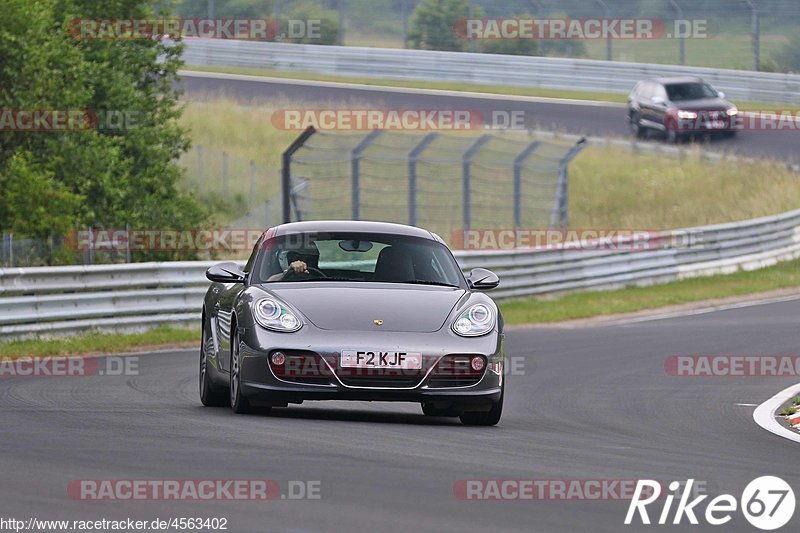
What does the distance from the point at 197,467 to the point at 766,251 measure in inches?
928

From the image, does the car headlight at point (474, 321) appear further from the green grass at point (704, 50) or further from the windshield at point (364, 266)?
the green grass at point (704, 50)

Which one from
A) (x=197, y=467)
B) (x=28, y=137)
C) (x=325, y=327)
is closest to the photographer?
(x=197, y=467)

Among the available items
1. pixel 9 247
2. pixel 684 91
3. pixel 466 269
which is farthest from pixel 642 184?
pixel 9 247

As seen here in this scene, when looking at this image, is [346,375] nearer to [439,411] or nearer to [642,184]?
[439,411]

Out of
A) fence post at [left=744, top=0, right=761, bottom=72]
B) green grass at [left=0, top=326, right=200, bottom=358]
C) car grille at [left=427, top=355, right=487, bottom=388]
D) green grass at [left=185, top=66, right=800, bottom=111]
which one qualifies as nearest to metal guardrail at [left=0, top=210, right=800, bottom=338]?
green grass at [left=0, top=326, right=200, bottom=358]

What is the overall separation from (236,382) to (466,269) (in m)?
12.9

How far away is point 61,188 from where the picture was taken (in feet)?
74.5

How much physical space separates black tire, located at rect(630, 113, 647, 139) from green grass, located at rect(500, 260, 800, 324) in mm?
10523

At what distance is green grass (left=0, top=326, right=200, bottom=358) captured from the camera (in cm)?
1667

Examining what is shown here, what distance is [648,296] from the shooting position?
2583cm

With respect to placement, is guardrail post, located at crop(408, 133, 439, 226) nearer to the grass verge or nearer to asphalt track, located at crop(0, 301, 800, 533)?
the grass verge

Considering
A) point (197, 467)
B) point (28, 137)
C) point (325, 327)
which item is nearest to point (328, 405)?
point (325, 327)

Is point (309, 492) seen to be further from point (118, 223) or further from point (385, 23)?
point (385, 23)

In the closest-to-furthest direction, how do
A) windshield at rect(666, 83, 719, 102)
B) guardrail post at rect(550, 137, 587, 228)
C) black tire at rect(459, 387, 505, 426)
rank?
1. black tire at rect(459, 387, 505, 426)
2. guardrail post at rect(550, 137, 587, 228)
3. windshield at rect(666, 83, 719, 102)
